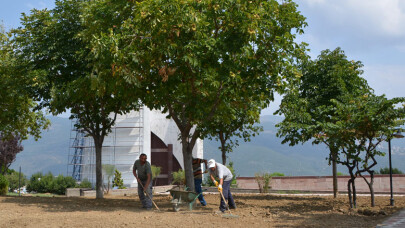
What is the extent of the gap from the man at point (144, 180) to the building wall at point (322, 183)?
15978mm

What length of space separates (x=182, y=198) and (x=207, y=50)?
165 inches

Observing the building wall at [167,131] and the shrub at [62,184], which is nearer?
the shrub at [62,184]

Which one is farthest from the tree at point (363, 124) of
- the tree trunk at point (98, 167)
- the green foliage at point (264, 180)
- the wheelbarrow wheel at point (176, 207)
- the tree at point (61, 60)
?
the green foliage at point (264, 180)

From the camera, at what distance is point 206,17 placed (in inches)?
488

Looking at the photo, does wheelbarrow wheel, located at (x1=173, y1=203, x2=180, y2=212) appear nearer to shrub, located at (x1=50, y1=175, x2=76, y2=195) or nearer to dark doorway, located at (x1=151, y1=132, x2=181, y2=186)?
shrub, located at (x1=50, y1=175, x2=76, y2=195)

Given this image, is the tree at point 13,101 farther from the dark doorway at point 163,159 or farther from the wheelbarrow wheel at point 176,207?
the dark doorway at point 163,159

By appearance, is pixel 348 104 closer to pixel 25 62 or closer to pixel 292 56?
pixel 292 56

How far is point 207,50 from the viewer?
12281 mm

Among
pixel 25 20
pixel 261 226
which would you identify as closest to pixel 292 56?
pixel 261 226

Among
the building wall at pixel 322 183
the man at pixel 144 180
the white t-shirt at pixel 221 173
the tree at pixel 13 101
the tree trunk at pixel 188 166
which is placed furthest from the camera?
the building wall at pixel 322 183

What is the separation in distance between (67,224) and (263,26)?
7544 mm

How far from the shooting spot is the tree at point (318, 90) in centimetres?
1634

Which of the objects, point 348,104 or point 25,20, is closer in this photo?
point 348,104

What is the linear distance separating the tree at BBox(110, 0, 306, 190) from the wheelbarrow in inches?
64.3
